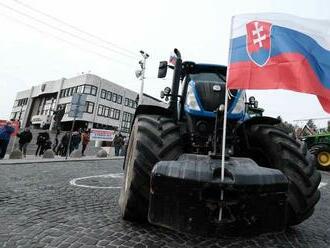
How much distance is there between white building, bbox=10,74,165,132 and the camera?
57750 mm

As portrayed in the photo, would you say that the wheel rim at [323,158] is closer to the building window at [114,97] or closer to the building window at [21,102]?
the building window at [114,97]

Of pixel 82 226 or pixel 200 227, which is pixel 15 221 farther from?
pixel 200 227

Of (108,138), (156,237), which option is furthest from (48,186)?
(108,138)

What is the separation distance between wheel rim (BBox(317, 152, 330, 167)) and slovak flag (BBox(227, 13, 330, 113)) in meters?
15.3

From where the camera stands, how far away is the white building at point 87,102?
5775 centimetres

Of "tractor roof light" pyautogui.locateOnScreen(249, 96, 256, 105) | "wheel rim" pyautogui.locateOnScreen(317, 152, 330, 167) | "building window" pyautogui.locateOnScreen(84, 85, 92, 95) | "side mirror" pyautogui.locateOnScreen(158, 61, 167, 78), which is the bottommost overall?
"tractor roof light" pyautogui.locateOnScreen(249, 96, 256, 105)

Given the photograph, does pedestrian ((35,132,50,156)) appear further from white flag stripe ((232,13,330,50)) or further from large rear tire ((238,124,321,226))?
white flag stripe ((232,13,330,50))

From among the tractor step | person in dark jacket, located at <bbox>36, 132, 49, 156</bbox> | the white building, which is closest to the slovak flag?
the tractor step

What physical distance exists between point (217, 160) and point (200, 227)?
708 millimetres

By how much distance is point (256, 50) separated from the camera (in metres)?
3.32

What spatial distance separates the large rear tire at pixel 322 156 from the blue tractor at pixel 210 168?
1402cm

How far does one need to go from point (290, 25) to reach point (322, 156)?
15.7m

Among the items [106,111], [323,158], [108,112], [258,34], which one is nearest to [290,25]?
[258,34]

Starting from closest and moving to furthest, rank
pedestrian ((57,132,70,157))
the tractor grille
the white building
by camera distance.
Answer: the tractor grille < pedestrian ((57,132,70,157)) < the white building
